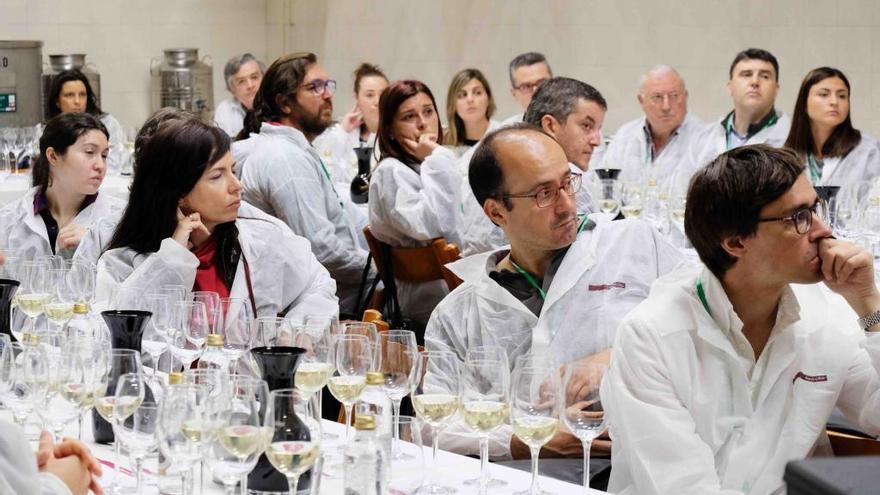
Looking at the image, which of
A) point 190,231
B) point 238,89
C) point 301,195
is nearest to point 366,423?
point 190,231

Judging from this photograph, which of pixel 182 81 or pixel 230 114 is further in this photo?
pixel 182 81

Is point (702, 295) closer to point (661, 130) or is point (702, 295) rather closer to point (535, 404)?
point (535, 404)

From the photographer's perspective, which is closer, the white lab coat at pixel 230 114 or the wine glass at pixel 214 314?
the wine glass at pixel 214 314

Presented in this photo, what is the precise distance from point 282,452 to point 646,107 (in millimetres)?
6537

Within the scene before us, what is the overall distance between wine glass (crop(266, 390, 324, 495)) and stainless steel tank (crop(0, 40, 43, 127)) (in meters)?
8.49

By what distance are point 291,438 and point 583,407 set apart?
56 cm

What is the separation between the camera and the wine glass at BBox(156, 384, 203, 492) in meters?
2.13

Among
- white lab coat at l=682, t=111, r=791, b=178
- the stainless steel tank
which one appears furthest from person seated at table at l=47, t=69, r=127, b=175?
white lab coat at l=682, t=111, r=791, b=178

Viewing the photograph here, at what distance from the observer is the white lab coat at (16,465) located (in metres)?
2.03

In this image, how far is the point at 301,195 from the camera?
5938 mm

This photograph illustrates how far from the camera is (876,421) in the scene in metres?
2.71

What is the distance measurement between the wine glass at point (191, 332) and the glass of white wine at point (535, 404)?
0.86 meters

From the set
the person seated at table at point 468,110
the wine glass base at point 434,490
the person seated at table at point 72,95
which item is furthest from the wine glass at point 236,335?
the person seated at table at point 72,95

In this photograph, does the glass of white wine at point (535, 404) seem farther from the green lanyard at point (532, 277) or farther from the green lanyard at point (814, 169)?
the green lanyard at point (814, 169)
